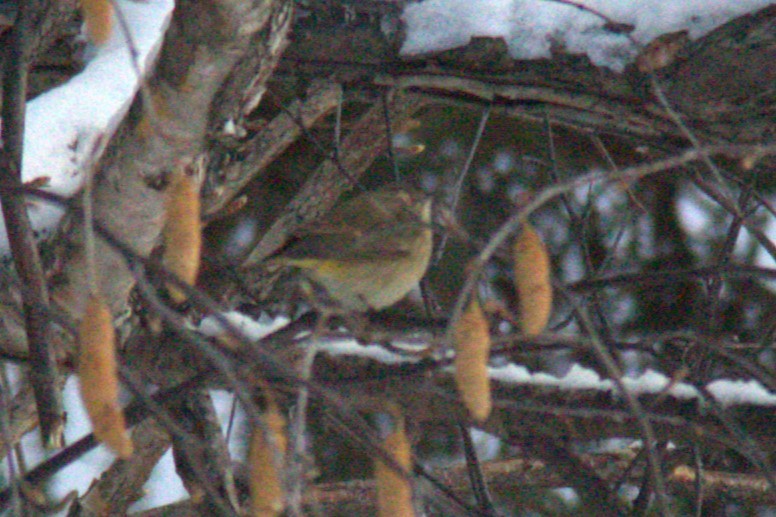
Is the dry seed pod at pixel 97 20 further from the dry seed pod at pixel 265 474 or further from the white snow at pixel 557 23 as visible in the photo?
the white snow at pixel 557 23

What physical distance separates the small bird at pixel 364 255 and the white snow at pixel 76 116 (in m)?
0.58

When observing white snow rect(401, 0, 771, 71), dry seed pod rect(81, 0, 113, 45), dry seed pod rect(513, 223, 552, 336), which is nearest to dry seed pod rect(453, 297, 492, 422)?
dry seed pod rect(513, 223, 552, 336)

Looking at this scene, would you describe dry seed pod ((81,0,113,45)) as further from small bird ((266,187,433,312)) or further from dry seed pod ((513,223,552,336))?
small bird ((266,187,433,312))

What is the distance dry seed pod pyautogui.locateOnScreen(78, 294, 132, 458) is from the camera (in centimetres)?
147

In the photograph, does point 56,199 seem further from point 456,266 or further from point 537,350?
point 456,266

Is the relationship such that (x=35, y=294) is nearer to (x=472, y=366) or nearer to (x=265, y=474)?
(x=265, y=474)

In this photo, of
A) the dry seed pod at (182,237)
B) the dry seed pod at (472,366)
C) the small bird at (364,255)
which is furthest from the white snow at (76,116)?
the dry seed pod at (472,366)

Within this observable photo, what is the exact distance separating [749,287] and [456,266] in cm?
126

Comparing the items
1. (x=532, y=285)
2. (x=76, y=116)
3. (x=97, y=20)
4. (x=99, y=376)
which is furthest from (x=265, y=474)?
(x=76, y=116)

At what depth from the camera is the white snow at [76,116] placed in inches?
121

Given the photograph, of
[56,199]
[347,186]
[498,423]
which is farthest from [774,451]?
[56,199]

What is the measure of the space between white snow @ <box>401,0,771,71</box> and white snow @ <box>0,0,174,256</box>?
2.49 feet

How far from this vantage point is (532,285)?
173 cm

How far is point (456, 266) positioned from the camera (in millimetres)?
4996
